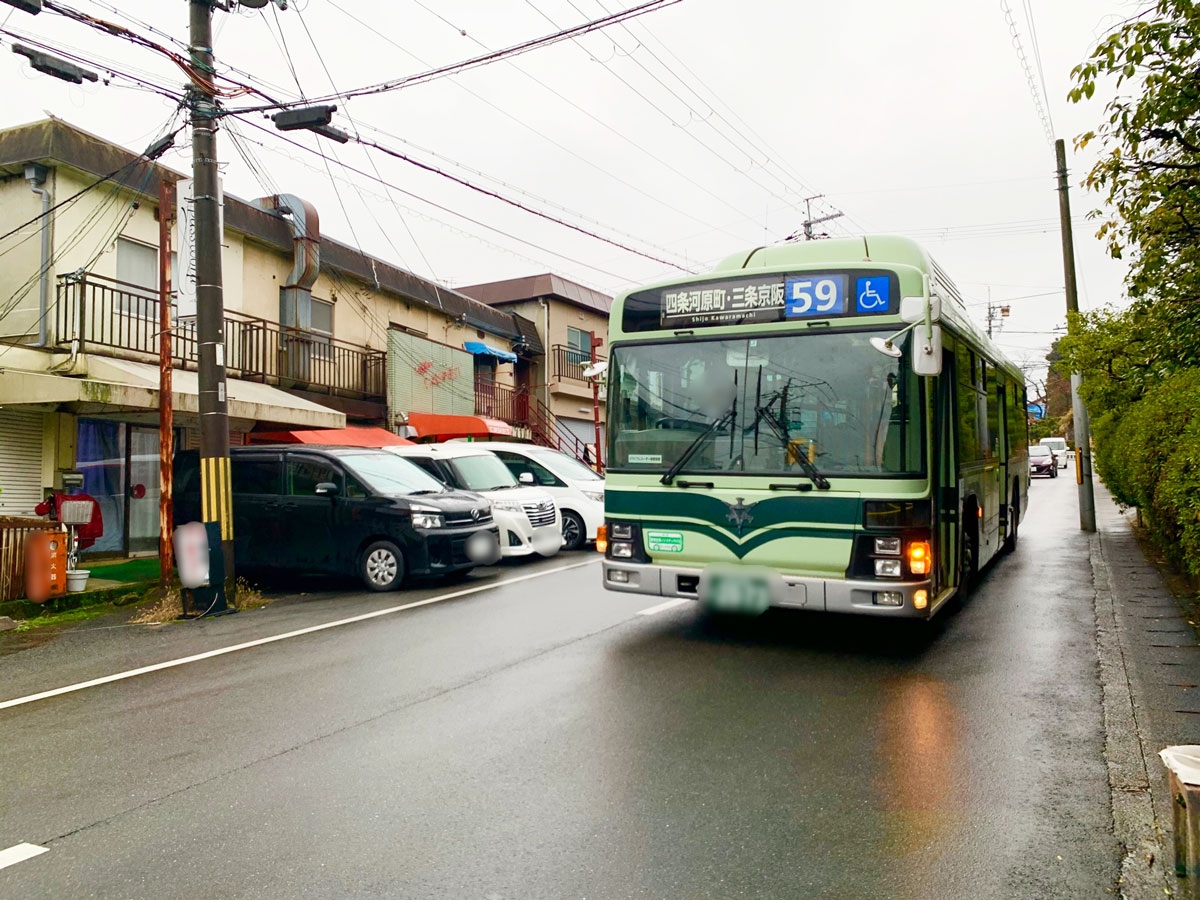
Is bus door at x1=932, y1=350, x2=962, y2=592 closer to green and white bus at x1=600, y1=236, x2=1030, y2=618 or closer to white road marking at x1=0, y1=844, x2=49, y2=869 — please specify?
green and white bus at x1=600, y1=236, x2=1030, y2=618

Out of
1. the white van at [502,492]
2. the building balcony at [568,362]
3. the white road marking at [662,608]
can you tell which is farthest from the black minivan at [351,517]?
the building balcony at [568,362]

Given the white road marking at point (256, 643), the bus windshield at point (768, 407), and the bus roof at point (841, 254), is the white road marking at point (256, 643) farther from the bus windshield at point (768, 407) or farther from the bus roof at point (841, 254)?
the bus roof at point (841, 254)

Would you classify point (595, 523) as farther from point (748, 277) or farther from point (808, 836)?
point (808, 836)

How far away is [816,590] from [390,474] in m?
7.19

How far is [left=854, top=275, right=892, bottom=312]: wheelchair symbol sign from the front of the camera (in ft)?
21.5

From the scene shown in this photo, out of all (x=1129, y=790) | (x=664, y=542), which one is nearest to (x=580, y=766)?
(x=1129, y=790)

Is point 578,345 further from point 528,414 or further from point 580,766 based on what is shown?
point 580,766

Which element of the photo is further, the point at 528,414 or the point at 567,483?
the point at 528,414

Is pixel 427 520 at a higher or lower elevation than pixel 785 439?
lower

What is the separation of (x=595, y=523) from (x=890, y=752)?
34.2 ft

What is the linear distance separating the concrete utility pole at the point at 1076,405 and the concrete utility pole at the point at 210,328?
14.4m

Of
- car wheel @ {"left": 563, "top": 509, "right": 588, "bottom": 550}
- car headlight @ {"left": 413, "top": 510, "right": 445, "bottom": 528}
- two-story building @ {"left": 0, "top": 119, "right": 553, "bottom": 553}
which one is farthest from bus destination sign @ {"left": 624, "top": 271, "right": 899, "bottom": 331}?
car wheel @ {"left": 563, "top": 509, "right": 588, "bottom": 550}

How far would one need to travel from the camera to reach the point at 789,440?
671 cm

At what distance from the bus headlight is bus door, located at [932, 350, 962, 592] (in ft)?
1.97
